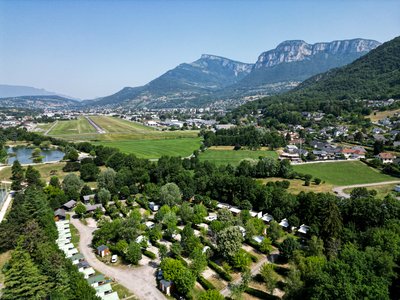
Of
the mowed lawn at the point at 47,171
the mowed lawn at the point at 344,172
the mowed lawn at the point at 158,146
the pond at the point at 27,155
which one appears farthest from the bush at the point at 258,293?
the pond at the point at 27,155

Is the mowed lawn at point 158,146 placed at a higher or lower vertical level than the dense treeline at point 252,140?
lower

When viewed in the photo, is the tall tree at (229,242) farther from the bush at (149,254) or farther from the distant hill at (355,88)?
the distant hill at (355,88)

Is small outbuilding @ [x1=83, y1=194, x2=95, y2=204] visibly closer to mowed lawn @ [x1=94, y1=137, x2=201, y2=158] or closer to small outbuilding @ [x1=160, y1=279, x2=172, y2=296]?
small outbuilding @ [x1=160, y1=279, x2=172, y2=296]

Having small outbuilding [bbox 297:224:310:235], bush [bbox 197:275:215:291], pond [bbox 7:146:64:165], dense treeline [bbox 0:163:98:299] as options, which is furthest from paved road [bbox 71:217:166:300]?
pond [bbox 7:146:64:165]

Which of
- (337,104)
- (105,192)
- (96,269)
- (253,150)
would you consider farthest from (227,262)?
(337,104)

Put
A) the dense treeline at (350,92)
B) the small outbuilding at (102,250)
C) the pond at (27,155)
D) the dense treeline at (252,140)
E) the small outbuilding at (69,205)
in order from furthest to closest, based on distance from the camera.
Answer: the dense treeline at (350,92)
the dense treeline at (252,140)
the pond at (27,155)
the small outbuilding at (69,205)
the small outbuilding at (102,250)

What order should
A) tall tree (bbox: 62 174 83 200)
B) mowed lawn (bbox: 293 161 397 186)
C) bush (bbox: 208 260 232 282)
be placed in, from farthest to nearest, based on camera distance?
mowed lawn (bbox: 293 161 397 186)
tall tree (bbox: 62 174 83 200)
bush (bbox: 208 260 232 282)

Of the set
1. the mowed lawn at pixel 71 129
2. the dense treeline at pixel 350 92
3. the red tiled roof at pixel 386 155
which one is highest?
the dense treeline at pixel 350 92
